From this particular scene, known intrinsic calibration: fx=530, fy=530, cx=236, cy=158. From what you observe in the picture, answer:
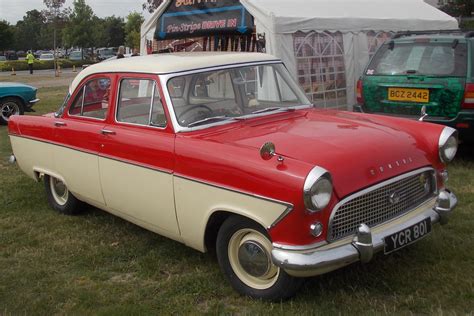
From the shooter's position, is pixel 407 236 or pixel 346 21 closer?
pixel 407 236

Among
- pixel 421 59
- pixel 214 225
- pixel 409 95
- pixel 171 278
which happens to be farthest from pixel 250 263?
pixel 421 59

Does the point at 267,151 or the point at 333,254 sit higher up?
the point at 267,151

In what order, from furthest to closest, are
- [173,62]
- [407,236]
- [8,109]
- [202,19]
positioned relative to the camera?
1. [8,109]
2. [202,19]
3. [173,62]
4. [407,236]

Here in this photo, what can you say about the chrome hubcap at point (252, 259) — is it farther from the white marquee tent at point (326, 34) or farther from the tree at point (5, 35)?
the tree at point (5, 35)

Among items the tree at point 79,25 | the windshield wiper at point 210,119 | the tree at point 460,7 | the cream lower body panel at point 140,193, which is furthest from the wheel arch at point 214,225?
the tree at point 79,25

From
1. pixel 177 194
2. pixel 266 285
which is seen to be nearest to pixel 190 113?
pixel 177 194

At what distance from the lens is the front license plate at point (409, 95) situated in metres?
6.22

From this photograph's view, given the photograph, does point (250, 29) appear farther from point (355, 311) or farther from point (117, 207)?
point (355, 311)

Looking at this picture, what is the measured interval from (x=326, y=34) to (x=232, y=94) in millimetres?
5425

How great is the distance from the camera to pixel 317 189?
2.88 meters

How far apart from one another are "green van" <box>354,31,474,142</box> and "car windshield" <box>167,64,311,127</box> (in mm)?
2144

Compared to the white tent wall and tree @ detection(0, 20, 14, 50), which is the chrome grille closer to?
the white tent wall

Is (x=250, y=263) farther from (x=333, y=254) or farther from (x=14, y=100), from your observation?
(x=14, y=100)

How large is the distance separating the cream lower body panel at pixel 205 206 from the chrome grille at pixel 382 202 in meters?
0.37
